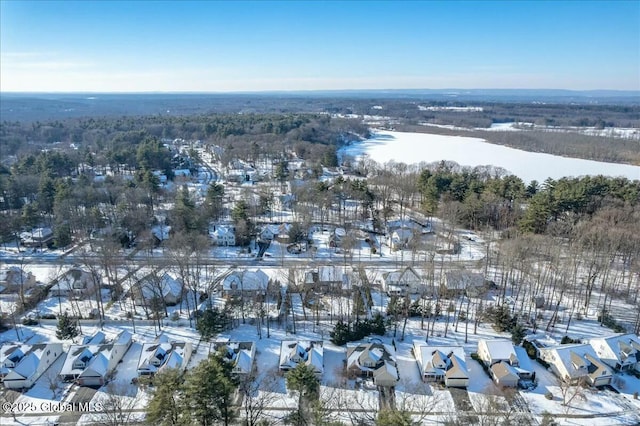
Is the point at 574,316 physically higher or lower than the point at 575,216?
lower

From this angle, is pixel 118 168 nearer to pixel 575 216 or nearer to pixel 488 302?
pixel 488 302

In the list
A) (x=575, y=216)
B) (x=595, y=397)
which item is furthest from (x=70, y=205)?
(x=575, y=216)

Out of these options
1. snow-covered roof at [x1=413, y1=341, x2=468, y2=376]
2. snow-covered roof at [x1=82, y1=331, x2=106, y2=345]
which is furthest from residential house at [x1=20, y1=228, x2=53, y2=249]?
snow-covered roof at [x1=413, y1=341, x2=468, y2=376]

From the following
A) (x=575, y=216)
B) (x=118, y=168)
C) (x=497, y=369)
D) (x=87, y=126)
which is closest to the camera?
(x=497, y=369)

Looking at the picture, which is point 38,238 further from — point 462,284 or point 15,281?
point 462,284

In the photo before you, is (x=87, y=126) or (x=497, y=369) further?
(x=87, y=126)

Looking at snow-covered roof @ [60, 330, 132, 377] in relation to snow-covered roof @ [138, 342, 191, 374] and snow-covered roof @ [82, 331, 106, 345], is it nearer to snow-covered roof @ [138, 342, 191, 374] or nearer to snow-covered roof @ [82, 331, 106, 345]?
snow-covered roof @ [82, 331, 106, 345]

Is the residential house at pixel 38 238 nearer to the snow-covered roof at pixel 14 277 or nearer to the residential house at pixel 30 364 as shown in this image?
the snow-covered roof at pixel 14 277

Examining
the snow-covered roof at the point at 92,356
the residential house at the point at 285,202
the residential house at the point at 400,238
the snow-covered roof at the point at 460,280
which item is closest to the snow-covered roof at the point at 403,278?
the snow-covered roof at the point at 460,280
